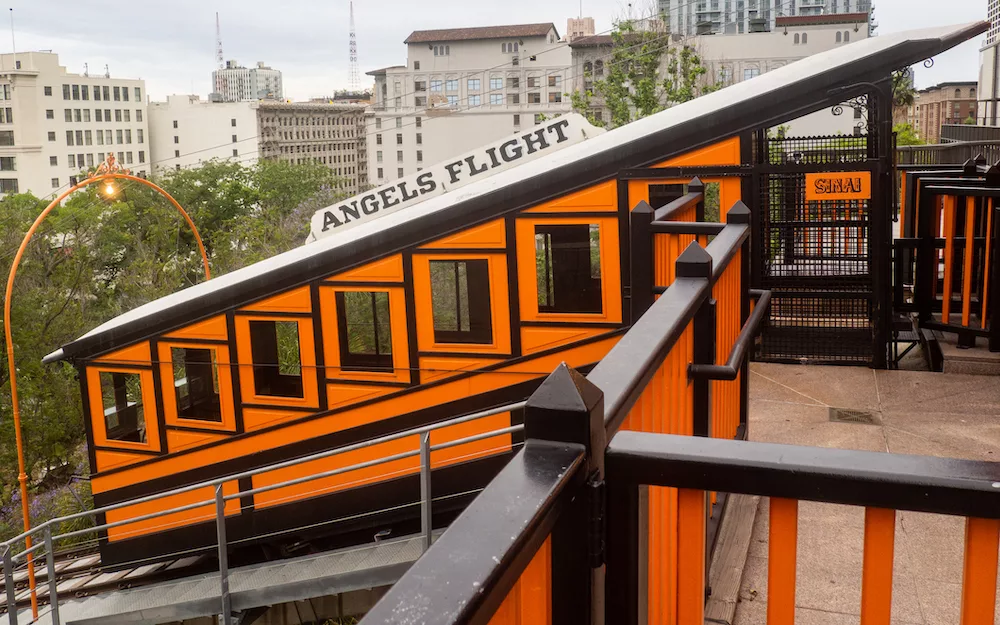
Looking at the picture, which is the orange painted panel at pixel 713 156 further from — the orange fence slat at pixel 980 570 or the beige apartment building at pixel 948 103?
the beige apartment building at pixel 948 103

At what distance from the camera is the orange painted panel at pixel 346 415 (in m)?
8.91

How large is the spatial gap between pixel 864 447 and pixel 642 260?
165 cm

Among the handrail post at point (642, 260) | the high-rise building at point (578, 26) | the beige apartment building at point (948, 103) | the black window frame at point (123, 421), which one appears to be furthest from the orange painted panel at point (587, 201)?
the high-rise building at point (578, 26)

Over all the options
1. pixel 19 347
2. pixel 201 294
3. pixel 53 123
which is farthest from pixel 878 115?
pixel 53 123

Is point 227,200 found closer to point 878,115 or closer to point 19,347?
point 19,347

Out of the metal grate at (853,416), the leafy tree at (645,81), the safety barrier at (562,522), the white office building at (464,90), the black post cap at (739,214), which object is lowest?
the metal grate at (853,416)

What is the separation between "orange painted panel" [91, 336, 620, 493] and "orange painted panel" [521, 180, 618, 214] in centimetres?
129

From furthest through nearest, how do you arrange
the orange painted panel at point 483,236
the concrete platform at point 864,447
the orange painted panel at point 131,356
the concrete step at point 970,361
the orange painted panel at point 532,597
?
the orange painted panel at point 131,356 → the orange painted panel at point 483,236 → the concrete step at point 970,361 → the concrete platform at point 864,447 → the orange painted panel at point 532,597

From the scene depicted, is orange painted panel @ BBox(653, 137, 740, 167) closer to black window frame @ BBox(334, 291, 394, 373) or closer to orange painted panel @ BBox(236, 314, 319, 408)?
black window frame @ BBox(334, 291, 394, 373)

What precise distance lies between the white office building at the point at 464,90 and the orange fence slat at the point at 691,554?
97816mm

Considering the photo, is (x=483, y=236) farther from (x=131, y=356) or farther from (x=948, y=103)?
(x=948, y=103)

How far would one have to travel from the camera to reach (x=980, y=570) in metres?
1.38

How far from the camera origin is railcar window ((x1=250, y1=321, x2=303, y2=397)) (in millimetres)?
9531

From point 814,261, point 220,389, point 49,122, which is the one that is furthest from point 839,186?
point 49,122
